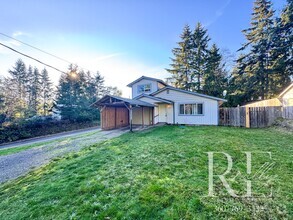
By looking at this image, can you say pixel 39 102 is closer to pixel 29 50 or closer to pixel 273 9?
pixel 29 50

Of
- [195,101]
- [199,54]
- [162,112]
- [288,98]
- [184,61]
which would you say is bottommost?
[162,112]

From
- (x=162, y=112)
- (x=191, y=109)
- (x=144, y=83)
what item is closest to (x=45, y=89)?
(x=144, y=83)

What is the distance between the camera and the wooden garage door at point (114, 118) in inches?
533

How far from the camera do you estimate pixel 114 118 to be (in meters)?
14.6

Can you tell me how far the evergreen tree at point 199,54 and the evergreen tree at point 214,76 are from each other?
32.6 inches

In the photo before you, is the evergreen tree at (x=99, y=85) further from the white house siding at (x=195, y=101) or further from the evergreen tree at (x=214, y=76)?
the evergreen tree at (x=214, y=76)

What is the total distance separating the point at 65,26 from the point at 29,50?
2.81m

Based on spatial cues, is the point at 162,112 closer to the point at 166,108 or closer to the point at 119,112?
the point at 166,108

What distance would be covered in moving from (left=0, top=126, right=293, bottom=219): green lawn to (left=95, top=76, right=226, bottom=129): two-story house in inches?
281

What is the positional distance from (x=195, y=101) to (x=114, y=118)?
7730mm

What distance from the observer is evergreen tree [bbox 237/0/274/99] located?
1866 cm

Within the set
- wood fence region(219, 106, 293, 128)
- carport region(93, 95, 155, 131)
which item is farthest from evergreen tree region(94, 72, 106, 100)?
wood fence region(219, 106, 293, 128)

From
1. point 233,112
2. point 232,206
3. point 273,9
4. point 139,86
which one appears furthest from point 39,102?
point 273,9
